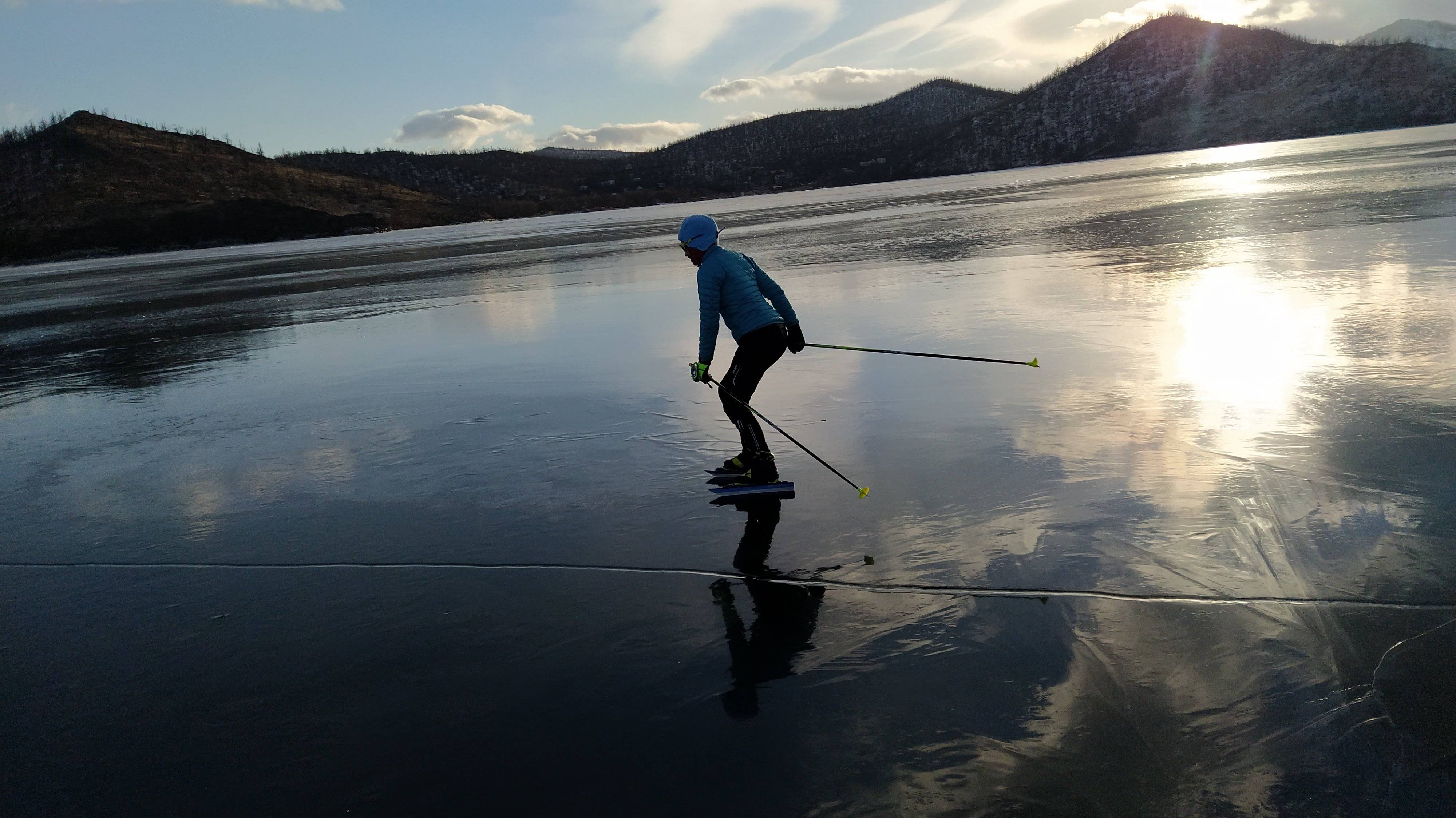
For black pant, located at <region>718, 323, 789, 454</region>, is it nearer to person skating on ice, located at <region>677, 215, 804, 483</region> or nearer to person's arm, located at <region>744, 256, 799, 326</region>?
person skating on ice, located at <region>677, 215, 804, 483</region>

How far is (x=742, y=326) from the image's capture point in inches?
230

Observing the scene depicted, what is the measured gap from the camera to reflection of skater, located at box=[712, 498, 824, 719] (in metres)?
3.41

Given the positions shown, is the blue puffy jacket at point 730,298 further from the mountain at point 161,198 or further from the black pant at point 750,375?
the mountain at point 161,198

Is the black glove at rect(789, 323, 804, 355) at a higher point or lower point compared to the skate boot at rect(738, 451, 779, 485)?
higher

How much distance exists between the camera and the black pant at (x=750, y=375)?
229 inches

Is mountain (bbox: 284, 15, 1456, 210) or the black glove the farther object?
mountain (bbox: 284, 15, 1456, 210)

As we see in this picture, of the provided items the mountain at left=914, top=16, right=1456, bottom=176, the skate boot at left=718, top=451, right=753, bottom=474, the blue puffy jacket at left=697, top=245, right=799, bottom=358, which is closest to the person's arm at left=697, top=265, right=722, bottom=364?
the blue puffy jacket at left=697, top=245, right=799, bottom=358

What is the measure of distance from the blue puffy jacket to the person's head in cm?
4

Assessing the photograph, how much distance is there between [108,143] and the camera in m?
109

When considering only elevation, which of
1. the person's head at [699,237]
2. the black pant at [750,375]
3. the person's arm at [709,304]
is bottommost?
the black pant at [750,375]

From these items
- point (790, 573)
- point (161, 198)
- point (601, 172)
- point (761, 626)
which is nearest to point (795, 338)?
point (790, 573)

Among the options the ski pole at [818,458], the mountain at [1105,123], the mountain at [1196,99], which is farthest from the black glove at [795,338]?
the mountain at [1196,99]

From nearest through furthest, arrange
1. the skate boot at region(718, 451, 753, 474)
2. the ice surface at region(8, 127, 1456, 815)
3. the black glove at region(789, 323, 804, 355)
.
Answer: the ice surface at region(8, 127, 1456, 815), the skate boot at region(718, 451, 753, 474), the black glove at region(789, 323, 804, 355)

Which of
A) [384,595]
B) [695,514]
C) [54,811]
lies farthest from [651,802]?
[695,514]
